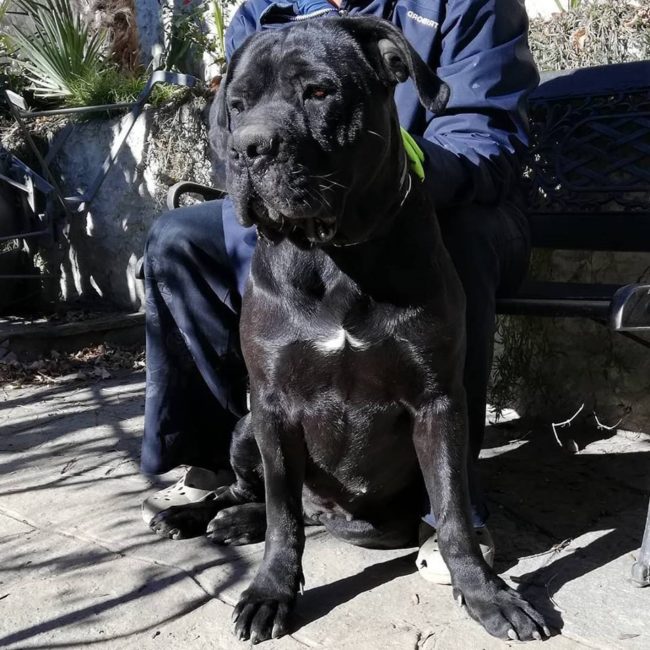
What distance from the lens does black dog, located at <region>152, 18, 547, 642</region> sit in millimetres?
1926

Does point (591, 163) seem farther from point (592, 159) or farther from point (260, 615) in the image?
point (260, 615)

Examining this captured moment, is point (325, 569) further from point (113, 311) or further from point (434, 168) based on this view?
point (113, 311)

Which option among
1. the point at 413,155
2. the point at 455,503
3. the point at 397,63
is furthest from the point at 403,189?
the point at 455,503

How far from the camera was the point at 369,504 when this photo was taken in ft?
8.23

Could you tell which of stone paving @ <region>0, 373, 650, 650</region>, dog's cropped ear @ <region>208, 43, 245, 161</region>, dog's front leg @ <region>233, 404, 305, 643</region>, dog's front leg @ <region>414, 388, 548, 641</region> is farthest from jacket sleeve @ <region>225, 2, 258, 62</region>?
stone paving @ <region>0, 373, 650, 650</region>

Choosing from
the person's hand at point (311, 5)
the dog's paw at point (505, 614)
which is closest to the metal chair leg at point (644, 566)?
the dog's paw at point (505, 614)

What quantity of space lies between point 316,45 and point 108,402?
2792 mm

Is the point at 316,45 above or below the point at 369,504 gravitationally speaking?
above

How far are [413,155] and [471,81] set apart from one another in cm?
56

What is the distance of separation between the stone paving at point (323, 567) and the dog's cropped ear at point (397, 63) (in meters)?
1.28

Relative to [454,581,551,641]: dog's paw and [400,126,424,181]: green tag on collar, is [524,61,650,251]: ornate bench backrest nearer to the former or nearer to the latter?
[400,126,424,181]: green tag on collar

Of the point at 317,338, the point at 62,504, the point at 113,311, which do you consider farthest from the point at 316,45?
the point at 113,311

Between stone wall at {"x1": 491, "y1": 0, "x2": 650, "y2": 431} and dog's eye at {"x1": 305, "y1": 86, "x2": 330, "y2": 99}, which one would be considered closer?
dog's eye at {"x1": 305, "y1": 86, "x2": 330, "y2": 99}

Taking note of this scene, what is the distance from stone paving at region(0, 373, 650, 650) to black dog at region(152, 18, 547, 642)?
0.14 meters
